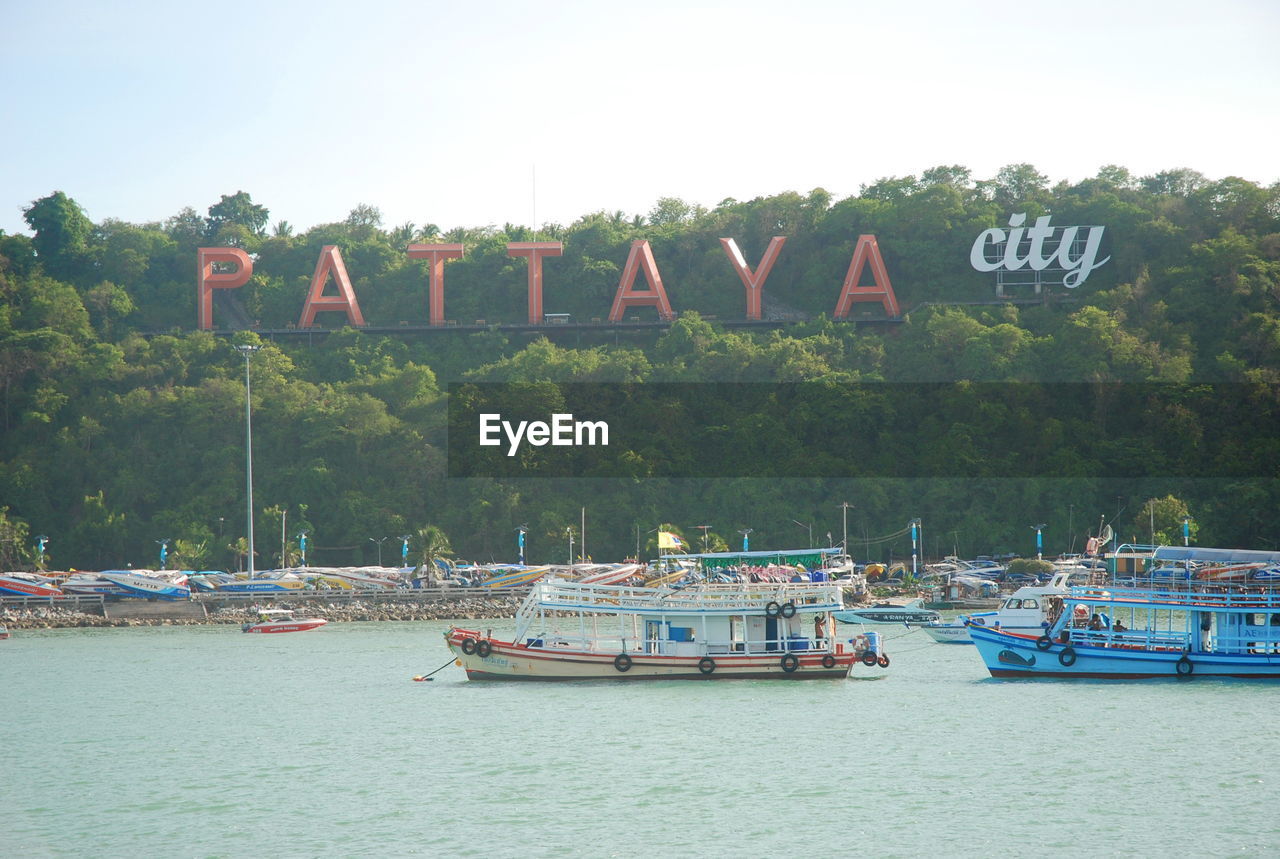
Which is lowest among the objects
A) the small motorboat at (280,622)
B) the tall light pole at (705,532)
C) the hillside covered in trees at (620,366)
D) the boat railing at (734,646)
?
the small motorboat at (280,622)

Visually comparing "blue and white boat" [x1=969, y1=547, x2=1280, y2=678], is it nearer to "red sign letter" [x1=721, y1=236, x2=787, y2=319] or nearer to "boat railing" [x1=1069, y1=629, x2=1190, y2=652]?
"boat railing" [x1=1069, y1=629, x2=1190, y2=652]

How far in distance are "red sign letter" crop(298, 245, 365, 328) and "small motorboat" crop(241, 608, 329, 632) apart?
3957 centimetres

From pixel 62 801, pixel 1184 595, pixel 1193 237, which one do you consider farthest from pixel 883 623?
pixel 1193 237

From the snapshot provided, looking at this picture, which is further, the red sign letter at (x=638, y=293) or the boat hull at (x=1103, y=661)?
the red sign letter at (x=638, y=293)

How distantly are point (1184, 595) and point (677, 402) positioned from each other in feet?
184

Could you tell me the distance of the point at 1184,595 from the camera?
45250 millimetres

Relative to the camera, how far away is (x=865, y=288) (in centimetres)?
10888

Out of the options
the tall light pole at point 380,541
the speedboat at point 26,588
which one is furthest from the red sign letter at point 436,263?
the speedboat at point 26,588

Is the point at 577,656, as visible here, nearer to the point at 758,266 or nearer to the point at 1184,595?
the point at 1184,595

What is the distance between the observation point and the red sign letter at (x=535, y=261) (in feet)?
360

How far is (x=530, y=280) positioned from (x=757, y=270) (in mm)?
18026

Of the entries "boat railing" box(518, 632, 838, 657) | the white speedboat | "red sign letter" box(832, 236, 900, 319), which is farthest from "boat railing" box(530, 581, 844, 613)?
"red sign letter" box(832, 236, 900, 319)

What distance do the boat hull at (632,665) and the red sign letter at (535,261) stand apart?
6460cm

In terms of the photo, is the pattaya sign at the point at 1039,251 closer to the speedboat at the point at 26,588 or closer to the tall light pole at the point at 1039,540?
the tall light pole at the point at 1039,540
